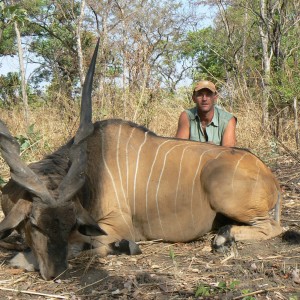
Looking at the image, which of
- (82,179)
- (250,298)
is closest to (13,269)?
(82,179)

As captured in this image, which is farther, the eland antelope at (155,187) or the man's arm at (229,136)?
the man's arm at (229,136)

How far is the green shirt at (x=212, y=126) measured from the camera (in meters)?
4.39

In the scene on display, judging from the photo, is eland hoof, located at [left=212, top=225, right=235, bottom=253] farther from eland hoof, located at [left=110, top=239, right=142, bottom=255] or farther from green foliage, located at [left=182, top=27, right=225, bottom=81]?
green foliage, located at [left=182, top=27, right=225, bottom=81]

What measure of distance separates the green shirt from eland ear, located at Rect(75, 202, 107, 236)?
1953mm

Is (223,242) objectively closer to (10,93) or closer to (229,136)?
(229,136)

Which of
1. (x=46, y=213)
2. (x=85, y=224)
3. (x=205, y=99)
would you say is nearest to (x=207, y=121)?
(x=205, y=99)

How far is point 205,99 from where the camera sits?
4.35 metres

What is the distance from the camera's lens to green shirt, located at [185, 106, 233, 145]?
439 cm

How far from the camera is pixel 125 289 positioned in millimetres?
2309

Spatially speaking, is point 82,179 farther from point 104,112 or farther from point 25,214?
point 104,112

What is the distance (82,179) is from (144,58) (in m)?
4.16

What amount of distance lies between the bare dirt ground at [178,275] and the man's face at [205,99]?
1549 mm

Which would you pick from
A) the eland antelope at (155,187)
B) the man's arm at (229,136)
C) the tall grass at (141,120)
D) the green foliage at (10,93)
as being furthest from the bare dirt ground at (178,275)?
the green foliage at (10,93)

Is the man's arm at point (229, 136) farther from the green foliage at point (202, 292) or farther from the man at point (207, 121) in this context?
the green foliage at point (202, 292)
